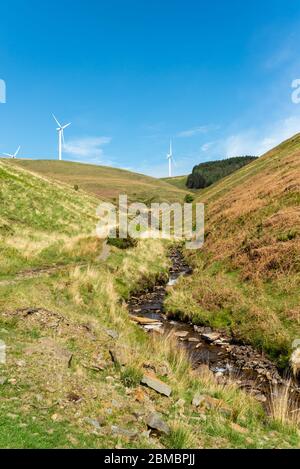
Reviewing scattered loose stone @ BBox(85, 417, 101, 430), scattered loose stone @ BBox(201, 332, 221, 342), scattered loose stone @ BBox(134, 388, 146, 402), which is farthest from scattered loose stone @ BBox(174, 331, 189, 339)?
scattered loose stone @ BBox(85, 417, 101, 430)

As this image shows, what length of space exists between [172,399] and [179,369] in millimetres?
2589

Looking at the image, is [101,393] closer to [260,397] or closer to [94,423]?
[94,423]

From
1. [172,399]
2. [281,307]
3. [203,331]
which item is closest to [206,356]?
[203,331]

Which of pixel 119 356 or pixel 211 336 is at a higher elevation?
pixel 119 356

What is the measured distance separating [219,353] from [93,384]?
819 centimetres

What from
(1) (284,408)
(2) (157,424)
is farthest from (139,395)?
(1) (284,408)

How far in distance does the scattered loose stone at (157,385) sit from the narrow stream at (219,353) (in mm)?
3623

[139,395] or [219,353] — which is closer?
[139,395]

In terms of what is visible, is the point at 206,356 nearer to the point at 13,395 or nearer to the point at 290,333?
the point at 290,333

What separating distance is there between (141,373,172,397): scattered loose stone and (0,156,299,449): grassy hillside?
→ 0.17 m

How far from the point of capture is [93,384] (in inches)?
405

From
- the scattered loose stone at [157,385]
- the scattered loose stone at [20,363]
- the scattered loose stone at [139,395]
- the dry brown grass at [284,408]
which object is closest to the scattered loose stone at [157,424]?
the scattered loose stone at [139,395]

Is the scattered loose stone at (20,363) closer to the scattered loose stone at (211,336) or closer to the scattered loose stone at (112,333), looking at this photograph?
the scattered loose stone at (112,333)

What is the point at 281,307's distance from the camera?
18531 millimetres
